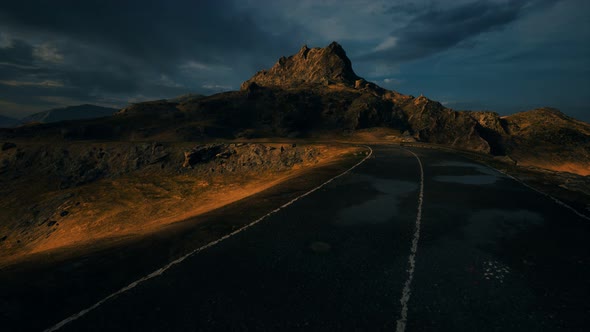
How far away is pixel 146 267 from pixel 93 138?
245ft

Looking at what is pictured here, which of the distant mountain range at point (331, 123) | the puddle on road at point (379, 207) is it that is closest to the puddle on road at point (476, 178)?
the puddle on road at point (379, 207)

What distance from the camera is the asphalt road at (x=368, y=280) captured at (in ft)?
21.4

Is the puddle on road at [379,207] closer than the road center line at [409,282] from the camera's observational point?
No

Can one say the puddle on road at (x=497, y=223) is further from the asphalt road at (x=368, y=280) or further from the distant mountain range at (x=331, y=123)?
the distant mountain range at (x=331, y=123)

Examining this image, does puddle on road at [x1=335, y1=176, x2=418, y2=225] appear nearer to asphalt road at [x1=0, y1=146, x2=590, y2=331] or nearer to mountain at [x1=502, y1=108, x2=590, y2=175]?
asphalt road at [x1=0, y1=146, x2=590, y2=331]

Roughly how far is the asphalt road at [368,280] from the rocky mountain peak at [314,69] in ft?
381

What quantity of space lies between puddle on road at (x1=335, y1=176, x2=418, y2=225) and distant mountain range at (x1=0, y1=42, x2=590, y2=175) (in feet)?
191

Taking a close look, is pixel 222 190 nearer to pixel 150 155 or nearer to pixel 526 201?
pixel 150 155

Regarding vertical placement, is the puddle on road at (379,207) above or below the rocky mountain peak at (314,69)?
below

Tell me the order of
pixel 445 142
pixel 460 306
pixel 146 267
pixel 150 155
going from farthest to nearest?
1. pixel 445 142
2. pixel 150 155
3. pixel 146 267
4. pixel 460 306

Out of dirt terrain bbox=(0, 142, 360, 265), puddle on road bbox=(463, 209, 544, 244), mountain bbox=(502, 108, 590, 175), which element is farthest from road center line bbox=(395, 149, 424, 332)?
mountain bbox=(502, 108, 590, 175)

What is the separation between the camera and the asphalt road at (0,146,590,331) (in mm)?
6531

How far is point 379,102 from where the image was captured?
96062 mm

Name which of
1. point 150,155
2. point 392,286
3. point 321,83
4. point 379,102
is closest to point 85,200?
point 150,155
